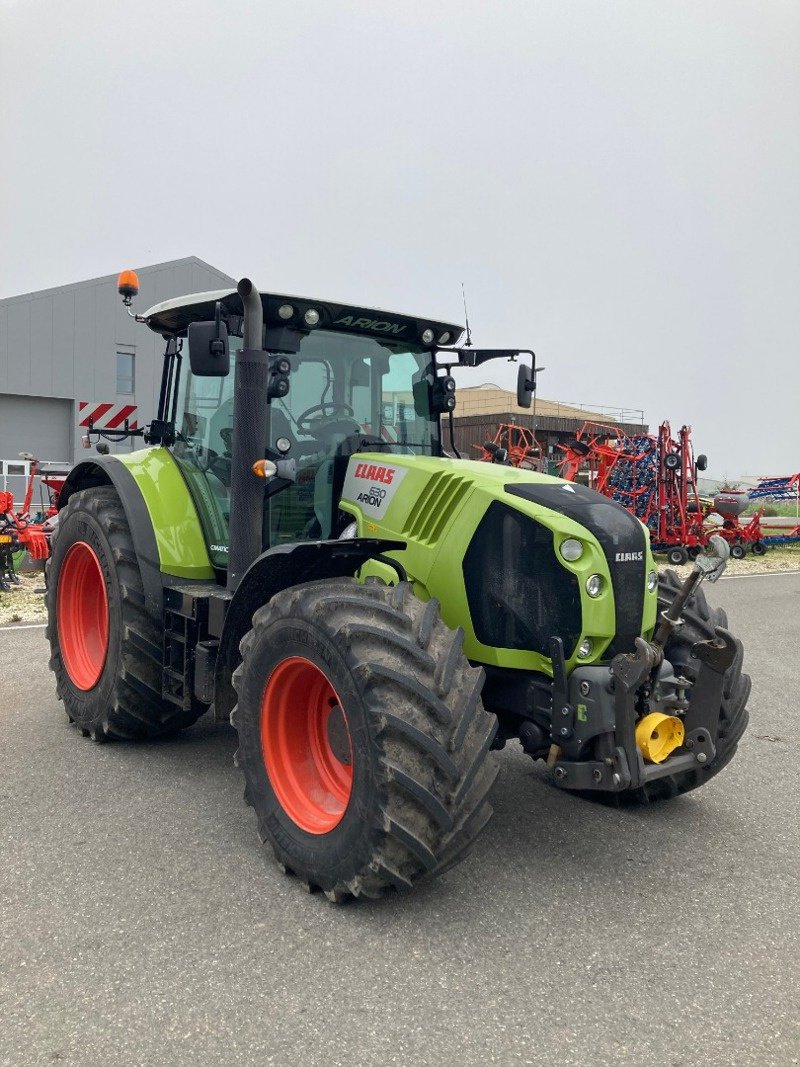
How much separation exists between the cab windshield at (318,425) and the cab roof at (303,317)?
65 millimetres

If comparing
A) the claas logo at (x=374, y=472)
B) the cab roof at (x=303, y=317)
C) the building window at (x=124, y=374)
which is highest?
the building window at (x=124, y=374)

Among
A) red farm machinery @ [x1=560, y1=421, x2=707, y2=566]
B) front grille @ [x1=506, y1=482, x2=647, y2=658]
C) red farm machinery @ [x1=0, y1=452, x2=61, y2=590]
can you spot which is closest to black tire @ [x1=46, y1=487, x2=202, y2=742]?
front grille @ [x1=506, y1=482, x2=647, y2=658]

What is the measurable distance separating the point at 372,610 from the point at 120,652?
6.19 feet

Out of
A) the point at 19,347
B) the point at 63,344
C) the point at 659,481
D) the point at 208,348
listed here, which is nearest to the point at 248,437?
the point at 208,348

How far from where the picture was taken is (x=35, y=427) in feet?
85.3

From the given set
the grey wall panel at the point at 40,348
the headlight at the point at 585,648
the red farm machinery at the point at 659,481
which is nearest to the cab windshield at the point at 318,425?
the headlight at the point at 585,648

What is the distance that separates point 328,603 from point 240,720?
0.70 meters

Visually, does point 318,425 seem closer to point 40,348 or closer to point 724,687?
point 724,687

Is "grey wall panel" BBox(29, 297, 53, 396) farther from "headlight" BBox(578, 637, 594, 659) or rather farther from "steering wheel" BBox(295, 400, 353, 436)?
"headlight" BBox(578, 637, 594, 659)

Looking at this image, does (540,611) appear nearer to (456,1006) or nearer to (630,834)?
(630,834)

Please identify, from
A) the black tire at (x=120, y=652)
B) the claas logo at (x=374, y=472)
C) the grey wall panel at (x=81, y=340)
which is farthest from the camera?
the grey wall panel at (x=81, y=340)

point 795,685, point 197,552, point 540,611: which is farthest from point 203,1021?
point 795,685

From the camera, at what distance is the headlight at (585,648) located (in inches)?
128

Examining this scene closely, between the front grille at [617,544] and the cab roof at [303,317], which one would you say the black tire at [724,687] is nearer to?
the front grille at [617,544]
